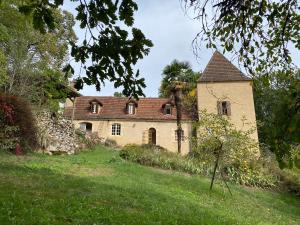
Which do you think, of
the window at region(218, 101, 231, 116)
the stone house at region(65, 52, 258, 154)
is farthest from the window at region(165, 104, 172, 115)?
the window at region(218, 101, 231, 116)

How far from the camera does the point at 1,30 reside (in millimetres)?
16641

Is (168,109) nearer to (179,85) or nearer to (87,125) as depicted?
(179,85)

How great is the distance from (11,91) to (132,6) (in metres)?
20.0

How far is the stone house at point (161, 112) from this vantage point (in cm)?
3350

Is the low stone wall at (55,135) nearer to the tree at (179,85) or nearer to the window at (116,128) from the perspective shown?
the window at (116,128)

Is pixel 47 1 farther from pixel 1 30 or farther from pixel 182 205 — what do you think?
pixel 1 30

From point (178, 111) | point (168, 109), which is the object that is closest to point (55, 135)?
point (178, 111)

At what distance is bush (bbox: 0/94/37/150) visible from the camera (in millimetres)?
16781

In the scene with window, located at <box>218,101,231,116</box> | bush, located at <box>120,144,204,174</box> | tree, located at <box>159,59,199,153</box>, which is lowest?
bush, located at <box>120,144,204,174</box>

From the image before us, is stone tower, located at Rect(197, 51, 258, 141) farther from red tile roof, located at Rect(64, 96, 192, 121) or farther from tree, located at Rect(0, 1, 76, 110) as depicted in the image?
tree, located at Rect(0, 1, 76, 110)

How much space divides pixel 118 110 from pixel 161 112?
14.3 ft

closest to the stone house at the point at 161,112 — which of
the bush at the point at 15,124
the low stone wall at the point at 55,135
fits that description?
the low stone wall at the point at 55,135

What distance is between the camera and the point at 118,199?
9.94 m

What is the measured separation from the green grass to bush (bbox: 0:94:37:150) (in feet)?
4.75
